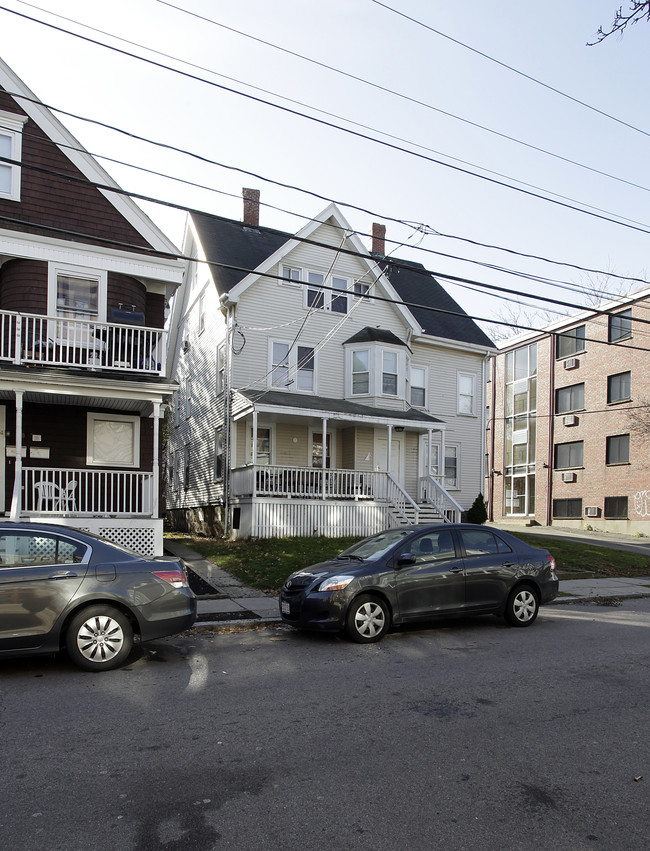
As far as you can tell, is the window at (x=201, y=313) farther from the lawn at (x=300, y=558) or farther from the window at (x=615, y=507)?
the window at (x=615, y=507)

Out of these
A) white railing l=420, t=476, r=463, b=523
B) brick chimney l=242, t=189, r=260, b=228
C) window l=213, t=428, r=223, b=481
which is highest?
brick chimney l=242, t=189, r=260, b=228

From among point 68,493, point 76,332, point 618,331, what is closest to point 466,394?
point 618,331

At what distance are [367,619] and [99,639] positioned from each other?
125 inches

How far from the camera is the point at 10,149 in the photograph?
1548 cm

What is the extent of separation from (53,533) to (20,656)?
126cm

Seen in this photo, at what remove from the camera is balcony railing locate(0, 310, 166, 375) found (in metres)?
14.1

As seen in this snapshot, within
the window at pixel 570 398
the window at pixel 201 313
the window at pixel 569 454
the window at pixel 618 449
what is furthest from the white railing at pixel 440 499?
the window at pixel 570 398

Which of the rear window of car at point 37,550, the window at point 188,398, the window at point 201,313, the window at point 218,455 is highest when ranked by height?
the window at point 201,313

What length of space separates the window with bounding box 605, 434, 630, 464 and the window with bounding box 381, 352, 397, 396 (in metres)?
12.5

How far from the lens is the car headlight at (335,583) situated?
27.3 feet

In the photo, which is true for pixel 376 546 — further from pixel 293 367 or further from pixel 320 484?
pixel 293 367

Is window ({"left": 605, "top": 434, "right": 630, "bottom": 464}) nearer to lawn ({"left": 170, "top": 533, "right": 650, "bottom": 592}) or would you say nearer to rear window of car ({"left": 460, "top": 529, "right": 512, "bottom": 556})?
lawn ({"left": 170, "top": 533, "right": 650, "bottom": 592})

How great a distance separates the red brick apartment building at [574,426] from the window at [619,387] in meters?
0.04

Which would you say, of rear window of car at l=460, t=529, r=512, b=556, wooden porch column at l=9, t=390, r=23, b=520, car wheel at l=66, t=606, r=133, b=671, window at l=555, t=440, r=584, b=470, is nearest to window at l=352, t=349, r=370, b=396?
wooden porch column at l=9, t=390, r=23, b=520
